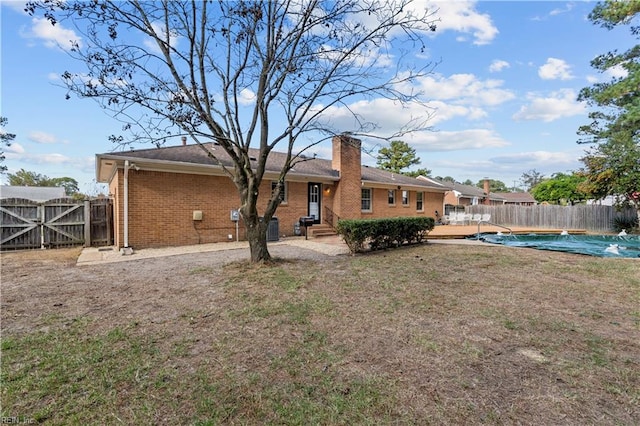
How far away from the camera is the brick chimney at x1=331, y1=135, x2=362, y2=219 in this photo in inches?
619

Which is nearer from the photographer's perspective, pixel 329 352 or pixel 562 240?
pixel 329 352

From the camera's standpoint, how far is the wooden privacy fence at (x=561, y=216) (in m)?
18.9

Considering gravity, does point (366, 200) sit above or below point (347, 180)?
below

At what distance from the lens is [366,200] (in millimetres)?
18000

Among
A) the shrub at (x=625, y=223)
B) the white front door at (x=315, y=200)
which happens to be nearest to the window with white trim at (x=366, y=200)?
the white front door at (x=315, y=200)

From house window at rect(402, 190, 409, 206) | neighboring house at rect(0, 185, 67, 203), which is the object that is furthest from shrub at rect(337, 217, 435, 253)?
neighboring house at rect(0, 185, 67, 203)

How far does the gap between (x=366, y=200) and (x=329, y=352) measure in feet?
49.9

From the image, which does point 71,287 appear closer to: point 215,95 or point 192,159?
point 215,95

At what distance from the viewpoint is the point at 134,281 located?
6031mm

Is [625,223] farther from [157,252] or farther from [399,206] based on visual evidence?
[157,252]

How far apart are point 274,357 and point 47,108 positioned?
8612 millimetres

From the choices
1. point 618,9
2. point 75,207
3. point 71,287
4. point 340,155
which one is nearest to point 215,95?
point 71,287

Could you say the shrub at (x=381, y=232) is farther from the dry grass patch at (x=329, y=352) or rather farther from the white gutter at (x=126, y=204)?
the white gutter at (x=126, y=204)

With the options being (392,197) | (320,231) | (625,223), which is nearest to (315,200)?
(320,231)
